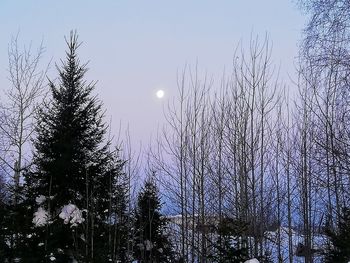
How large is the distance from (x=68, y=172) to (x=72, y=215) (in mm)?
1151

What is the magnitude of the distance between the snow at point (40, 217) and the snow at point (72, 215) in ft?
1.32

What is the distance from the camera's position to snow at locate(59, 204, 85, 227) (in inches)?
402

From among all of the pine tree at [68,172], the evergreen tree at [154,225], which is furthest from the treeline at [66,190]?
the evergreen tree at [154,225]

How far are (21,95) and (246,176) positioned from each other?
37.9ft

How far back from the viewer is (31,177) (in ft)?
→ 36.1

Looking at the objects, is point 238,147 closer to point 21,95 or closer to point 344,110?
point 344,110

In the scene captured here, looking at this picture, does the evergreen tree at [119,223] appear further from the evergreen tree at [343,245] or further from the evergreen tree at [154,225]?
the evergreen tree at [154,225]

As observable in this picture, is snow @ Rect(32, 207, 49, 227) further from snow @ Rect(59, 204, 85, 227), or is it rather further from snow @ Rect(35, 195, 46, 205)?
snow @ Rect(59, 204, 85, 227)

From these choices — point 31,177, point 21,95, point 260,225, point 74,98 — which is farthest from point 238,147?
point 21,95

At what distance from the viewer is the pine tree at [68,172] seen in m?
9.91

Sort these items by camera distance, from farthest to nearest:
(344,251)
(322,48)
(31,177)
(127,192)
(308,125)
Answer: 1. (308,125)
2. (127,192)
3. (31,177)
4. (344,251)
5. (322,48)

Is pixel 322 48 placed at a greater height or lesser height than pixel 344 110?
greater

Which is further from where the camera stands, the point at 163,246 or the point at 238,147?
the point at 163,246

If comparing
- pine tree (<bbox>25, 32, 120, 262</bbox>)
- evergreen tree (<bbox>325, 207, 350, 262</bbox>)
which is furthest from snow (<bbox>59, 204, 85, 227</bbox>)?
evergreen tree (<bbox>325, 207, 350, 262</bbox>)
